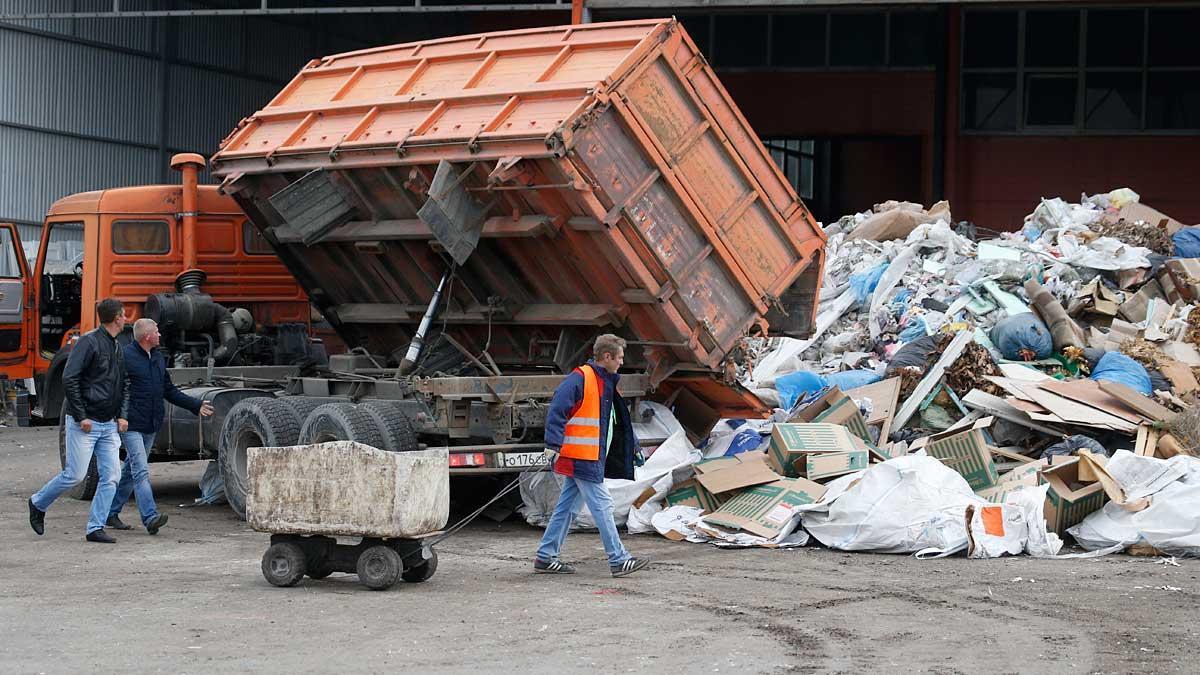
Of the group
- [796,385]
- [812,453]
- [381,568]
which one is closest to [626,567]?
[381,568]

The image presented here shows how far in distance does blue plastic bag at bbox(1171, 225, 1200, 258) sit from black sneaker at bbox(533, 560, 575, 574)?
30.6 feet

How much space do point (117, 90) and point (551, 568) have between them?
797 inches

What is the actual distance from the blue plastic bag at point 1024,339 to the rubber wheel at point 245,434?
630 centimetres

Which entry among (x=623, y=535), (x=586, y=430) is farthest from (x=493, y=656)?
(x=623, y=535)

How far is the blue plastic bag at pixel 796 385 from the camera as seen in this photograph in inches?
537

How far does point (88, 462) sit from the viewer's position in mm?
10156

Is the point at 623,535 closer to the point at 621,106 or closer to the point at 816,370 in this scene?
the point at 621,106

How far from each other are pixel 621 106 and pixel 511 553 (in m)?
2.89

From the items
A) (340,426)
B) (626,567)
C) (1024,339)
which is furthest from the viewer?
(1024,339)

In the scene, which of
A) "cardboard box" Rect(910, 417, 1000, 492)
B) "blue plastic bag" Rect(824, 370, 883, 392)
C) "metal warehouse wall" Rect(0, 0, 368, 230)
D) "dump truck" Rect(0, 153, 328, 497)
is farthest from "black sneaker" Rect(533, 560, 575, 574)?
"metal warehouse wall" Rect(0, 0, 368, 230)

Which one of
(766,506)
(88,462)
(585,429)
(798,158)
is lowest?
(766,506)

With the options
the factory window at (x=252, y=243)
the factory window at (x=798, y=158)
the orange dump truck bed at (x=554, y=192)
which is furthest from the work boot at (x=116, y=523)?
the factory window at (x=798, y=158)

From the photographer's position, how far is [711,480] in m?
10.7

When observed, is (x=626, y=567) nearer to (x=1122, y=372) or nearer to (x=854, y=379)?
(x=854, y=379)
